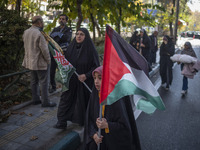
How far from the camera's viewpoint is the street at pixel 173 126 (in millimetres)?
4359

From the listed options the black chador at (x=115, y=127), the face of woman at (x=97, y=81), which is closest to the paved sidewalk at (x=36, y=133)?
the black chador at (x=115, y=127)

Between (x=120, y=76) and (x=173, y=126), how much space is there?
3.39 meters

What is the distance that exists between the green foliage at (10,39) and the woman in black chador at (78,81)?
2.42 meters

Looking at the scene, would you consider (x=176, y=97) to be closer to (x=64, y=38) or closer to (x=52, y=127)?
(x=64, y=38)

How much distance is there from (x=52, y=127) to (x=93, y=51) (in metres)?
1.64

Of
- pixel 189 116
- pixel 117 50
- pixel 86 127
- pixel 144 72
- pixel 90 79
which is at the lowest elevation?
pixel 189 116

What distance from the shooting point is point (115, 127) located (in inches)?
98.7

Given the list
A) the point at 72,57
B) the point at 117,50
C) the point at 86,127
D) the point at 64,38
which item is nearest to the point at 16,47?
the point at 64,38

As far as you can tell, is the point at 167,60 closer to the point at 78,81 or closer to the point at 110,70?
the point at 78,81

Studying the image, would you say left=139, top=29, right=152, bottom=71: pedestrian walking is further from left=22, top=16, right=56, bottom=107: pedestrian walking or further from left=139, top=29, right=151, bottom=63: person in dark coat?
left=22, top=16, right=56, bottom=107: pedestrian walking

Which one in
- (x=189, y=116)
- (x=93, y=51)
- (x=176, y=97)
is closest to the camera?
(x=93, y=51)

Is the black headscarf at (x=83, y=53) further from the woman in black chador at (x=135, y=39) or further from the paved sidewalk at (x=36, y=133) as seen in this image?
the woman in black chador at (x=135, y=39)

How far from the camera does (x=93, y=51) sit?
4.39 m

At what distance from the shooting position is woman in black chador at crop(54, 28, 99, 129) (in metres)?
4.33
